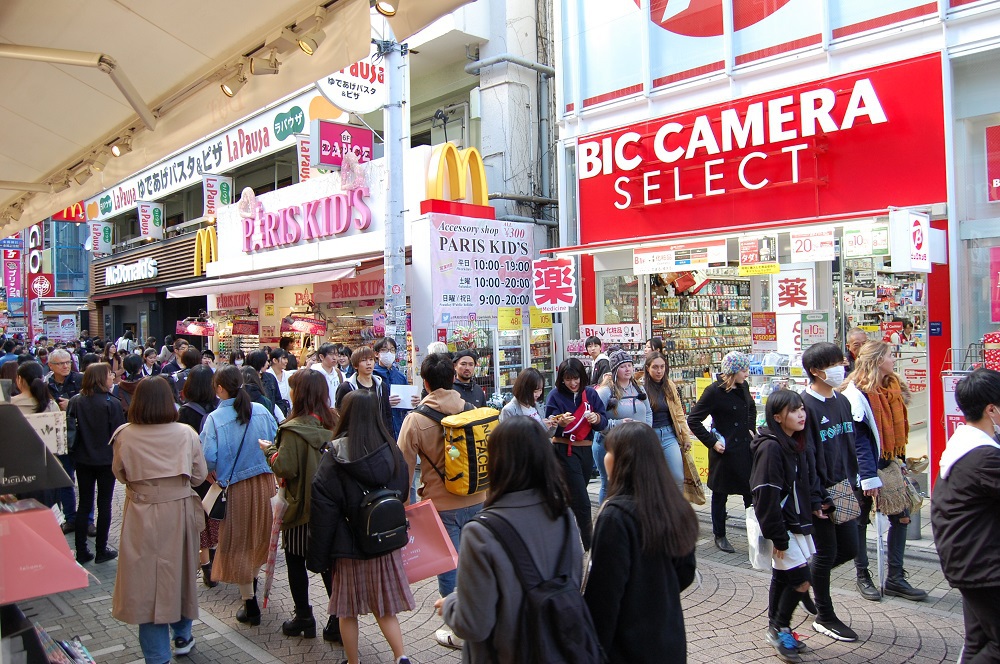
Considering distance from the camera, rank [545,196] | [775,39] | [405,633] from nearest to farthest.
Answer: [405,633], [775,39], [545,196]

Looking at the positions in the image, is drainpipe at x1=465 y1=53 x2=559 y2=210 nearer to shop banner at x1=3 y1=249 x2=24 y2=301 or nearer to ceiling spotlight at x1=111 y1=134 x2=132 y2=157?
ceiling spotlight at x1=111 y1=134 x2=132 y2=157

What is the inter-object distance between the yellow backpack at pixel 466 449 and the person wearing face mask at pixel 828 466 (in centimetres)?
202

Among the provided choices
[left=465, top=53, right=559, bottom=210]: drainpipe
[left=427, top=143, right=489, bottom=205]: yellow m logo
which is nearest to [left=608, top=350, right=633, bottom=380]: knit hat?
[left=427, top=143, right=489, bottom=205]: yellow m logo

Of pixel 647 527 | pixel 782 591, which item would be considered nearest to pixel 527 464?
pixel 647 527

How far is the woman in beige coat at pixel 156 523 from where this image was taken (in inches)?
167

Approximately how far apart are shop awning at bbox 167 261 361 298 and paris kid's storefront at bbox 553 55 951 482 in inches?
158

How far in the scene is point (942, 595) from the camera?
538cm

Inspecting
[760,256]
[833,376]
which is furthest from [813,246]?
[833,376]

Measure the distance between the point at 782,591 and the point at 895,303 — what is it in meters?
5.88

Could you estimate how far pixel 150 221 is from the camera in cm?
2258

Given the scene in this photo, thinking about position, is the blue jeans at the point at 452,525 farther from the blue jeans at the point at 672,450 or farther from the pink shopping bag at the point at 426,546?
the blue jeans at the point at 672,450

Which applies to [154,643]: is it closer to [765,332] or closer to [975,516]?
[975,516]

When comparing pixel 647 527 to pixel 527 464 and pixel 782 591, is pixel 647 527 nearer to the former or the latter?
Result: pixel 527 464

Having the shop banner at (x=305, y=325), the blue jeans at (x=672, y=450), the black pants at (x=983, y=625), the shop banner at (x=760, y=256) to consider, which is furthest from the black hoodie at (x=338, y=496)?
the shop banner at (x=305, y=325)
